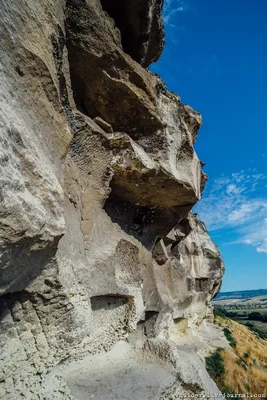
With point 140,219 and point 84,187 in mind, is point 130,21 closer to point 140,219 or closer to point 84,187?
point 84,187

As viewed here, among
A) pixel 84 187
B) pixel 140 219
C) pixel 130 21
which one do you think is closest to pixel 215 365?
pixel 140 219

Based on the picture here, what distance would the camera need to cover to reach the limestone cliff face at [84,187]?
2.31 meters

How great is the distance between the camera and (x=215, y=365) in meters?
9.46

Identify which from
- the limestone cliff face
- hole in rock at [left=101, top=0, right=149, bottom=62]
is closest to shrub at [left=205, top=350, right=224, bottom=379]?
the limestone cliff face

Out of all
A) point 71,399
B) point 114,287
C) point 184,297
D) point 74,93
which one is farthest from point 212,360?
point 74,93

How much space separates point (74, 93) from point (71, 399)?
453cm

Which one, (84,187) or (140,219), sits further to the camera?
(140,219)

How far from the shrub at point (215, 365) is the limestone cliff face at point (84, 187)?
3021 mm

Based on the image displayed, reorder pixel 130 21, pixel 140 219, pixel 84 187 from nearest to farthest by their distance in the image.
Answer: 1. pixel 84 187
2. pixel 130 21
3. pixel 140 219

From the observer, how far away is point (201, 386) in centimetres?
427

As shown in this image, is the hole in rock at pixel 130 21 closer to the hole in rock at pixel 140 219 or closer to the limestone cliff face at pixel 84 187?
the limestone cliff face at pixel 84 187

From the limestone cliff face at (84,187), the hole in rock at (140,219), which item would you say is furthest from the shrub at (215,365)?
the hole in rock at (140,219)

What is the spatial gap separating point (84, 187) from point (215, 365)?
845 cm

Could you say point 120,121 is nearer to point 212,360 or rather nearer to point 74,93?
point 74,93
